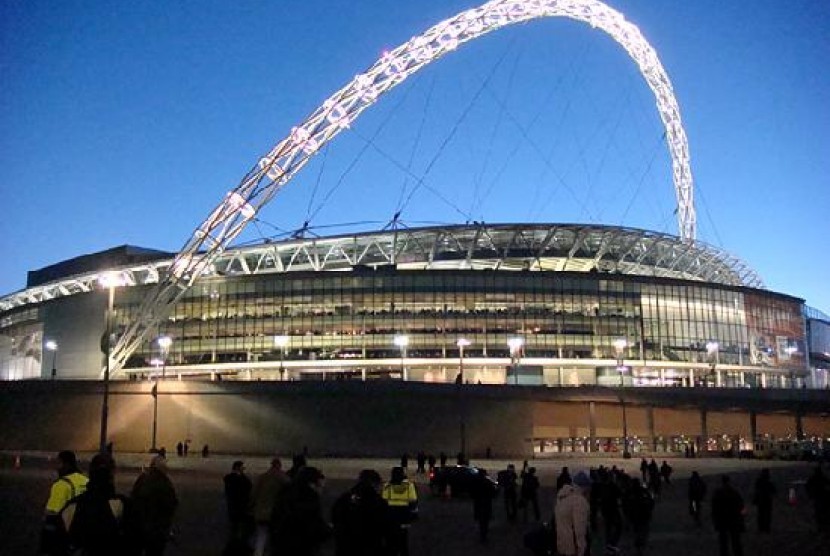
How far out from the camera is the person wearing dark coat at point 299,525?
8070 millimetres

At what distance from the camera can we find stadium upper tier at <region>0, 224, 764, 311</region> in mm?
99875

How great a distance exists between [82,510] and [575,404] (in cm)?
7480

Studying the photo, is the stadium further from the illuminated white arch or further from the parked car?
the parked car

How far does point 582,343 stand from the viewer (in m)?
97.2

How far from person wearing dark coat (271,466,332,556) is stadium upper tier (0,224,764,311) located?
3495 inches

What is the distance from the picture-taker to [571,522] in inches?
411

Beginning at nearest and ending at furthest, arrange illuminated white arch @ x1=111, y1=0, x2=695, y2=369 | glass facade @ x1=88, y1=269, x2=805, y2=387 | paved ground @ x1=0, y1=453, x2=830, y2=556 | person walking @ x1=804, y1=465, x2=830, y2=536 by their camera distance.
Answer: paved ground @ x1=0, y1=453, x2=830, y2=556 → person walking @ x1=804, y1=465, x2=830, y2=536 → illuminated white arch @ x1=111, y1=0, x2=695, y2=369 → glass facade @ x1=88, y1=269, x2=805, y2=387

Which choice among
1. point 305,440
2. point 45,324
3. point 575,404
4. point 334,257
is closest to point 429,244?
point 334,257

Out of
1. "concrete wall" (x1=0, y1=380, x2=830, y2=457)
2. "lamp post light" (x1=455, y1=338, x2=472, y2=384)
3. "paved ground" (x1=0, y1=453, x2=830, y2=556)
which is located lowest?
"paved ground" (x1=0, y1=453, x2=830, y2=556)

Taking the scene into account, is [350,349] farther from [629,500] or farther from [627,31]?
[629,500]

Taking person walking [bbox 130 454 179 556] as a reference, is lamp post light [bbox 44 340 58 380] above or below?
above

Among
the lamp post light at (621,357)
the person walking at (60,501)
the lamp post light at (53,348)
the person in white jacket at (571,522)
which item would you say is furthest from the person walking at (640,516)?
the lamp post light at (53,348)

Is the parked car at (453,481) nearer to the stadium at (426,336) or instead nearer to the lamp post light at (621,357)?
the stadium at (426,336)

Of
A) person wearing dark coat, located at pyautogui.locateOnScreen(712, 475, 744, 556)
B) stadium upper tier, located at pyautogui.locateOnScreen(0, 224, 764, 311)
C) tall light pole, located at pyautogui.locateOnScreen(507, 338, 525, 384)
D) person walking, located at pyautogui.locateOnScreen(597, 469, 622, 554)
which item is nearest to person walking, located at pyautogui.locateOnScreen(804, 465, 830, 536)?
person walking, located at pyautogui.locateOnScreen(597, 469, 622, 554)
